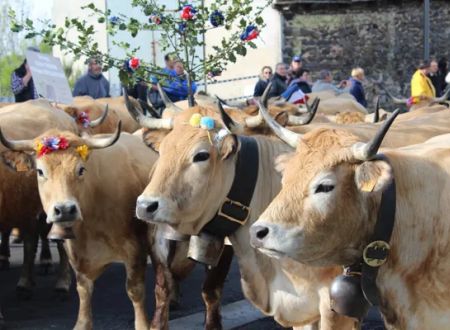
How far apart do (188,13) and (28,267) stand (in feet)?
9.63

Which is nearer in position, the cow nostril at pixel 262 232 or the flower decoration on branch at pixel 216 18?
the cow nostril at pixel 262 232

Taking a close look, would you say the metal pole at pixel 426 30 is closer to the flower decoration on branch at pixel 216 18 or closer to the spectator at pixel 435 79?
the spectator at pixel 435 79

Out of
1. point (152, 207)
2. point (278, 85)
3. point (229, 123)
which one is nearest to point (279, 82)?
point (278, 85)

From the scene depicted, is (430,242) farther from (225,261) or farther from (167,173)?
(225,261)

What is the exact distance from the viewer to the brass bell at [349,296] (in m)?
4.62

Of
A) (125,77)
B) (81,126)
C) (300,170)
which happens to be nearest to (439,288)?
(300,170)

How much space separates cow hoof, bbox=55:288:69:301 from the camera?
8.69m

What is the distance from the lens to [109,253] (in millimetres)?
7125

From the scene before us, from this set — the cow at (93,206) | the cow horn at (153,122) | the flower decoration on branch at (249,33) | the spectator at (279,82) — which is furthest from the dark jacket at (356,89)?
the cow horn at (153,122)

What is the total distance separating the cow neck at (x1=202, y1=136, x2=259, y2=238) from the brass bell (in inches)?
45.9

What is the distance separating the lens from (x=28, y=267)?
8.77 meters

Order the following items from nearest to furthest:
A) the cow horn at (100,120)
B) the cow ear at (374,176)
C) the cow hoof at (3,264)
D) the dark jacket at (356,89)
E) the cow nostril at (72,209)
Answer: the cow ear at (374,176) < the cow nostril at (72,209) < the cow horn at (100,120) < the cow hoof at (3,264) < the dark jacket at (356,89)

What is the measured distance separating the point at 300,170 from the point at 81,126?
5569 mm

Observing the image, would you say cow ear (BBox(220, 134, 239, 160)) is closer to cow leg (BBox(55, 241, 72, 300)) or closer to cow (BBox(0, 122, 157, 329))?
cow (BBox(0, 122, 157, 329))
